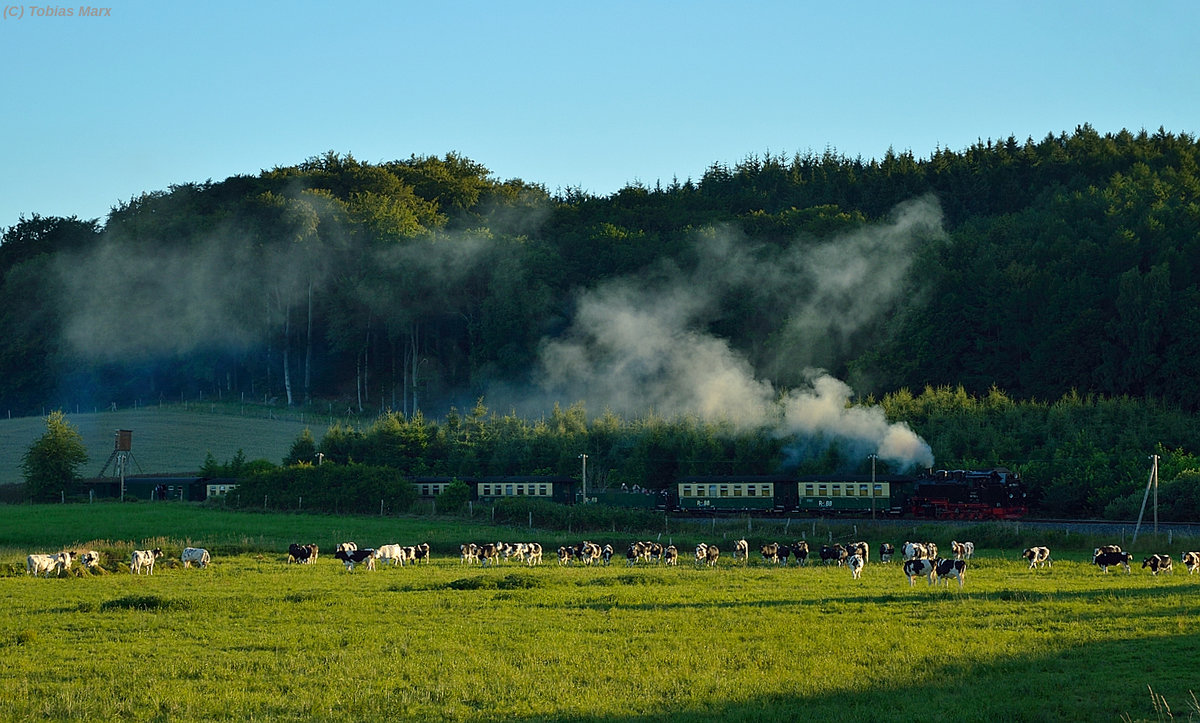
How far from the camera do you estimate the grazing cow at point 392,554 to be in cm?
3894

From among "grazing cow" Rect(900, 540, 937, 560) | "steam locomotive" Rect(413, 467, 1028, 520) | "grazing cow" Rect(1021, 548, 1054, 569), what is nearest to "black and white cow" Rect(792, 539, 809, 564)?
"grazing cow" Rect(900, 540, 937, 560)

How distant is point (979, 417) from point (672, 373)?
110ft

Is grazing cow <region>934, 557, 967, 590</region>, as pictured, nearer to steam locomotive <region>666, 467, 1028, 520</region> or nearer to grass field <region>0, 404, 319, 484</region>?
steam locomotive <region>666, 467, 1028, 520</region>

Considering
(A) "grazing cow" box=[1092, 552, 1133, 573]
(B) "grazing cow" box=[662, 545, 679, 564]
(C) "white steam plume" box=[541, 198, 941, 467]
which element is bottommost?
(B) "grazing cow" box=[662, 545, 679, 564]

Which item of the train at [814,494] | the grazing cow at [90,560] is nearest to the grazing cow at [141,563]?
the grazing cow at [90,560]

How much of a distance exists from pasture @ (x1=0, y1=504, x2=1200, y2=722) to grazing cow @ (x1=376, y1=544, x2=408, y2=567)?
4.40m

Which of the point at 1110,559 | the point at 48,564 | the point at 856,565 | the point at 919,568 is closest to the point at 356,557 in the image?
the point at 48,564

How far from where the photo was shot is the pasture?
54.0 ft

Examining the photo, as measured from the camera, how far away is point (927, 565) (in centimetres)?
3012

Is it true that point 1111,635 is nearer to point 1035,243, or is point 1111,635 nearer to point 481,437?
point 481,437

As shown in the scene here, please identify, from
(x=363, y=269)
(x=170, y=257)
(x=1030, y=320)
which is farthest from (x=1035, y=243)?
(x=170, y=257)

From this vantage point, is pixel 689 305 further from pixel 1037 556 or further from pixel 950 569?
pixel 950 569

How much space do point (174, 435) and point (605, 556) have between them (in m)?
71.0

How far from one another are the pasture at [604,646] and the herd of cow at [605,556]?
1.32 metres
